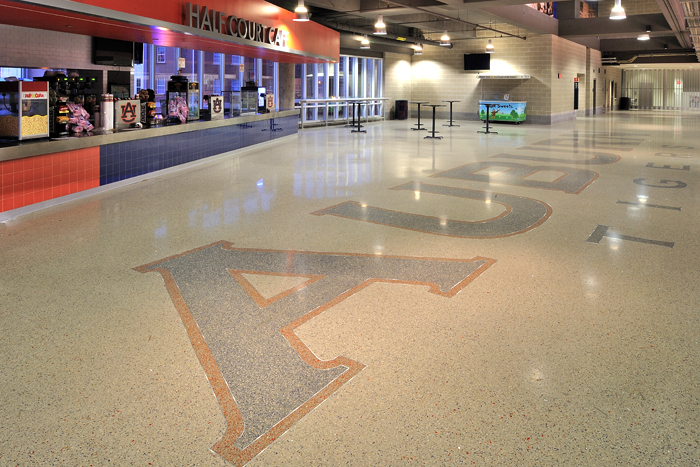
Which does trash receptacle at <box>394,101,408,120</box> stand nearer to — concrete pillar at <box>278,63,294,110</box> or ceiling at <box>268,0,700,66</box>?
ceiling at <box>268,0,700,66</box>

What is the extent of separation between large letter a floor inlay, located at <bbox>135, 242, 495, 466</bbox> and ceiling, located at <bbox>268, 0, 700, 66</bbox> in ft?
32.9

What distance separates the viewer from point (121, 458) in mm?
1976

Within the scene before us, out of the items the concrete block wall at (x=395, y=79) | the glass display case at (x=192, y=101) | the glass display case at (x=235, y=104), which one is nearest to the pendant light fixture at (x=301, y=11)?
the glass display case at (x=235, y=104)

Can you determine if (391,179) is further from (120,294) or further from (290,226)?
(120,294)

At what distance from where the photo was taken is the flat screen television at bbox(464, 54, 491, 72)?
72.2ft

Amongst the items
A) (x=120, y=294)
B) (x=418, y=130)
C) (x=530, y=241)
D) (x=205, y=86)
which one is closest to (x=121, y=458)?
(x=120, y=294)

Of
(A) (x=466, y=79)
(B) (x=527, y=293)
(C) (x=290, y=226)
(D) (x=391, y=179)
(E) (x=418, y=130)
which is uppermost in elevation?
(A) (x=466, y=79)

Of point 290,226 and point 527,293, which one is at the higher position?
point 290,226

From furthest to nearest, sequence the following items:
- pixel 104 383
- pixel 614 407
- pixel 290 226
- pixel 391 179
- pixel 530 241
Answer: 1. pixel 391 179
2. pixel 290 226
3. pixel 530 241
4. pixel 104 383
5. pixel 614 407

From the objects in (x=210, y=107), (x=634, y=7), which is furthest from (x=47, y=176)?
(x=634, y=7)

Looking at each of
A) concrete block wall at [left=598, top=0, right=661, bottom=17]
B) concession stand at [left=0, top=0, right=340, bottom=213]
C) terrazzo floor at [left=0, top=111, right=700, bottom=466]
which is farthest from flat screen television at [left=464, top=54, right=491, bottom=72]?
terrazzo floor at [left=0, top=111, right=700, bottom=466]

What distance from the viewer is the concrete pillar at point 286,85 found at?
50.6 feet

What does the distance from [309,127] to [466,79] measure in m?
8.10

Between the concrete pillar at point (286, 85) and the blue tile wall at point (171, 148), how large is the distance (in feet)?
10.4
